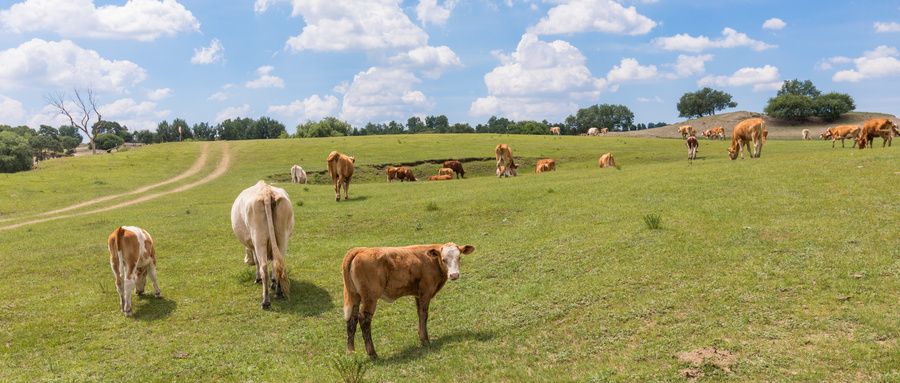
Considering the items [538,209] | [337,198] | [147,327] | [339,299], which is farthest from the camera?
[337,198]

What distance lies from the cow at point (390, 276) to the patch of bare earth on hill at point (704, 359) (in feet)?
10.3

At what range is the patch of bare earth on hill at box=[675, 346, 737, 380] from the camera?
5578mm

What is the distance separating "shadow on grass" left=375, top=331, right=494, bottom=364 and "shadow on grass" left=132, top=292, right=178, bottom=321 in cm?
536

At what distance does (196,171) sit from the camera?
46.2 meters

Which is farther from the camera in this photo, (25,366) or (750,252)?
(750,252)

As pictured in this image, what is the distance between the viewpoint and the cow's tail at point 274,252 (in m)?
9.31

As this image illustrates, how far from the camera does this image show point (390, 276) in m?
6.87

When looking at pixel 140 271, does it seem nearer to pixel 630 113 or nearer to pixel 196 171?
pixel 196 171

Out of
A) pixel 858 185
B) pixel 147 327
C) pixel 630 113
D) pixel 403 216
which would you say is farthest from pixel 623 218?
pixel 630 113

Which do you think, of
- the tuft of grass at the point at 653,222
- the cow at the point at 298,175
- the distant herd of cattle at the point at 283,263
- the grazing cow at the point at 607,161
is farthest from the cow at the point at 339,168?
the grazing cow at the point at 607,161

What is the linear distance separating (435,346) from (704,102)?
474 feet

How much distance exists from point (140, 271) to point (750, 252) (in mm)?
13510

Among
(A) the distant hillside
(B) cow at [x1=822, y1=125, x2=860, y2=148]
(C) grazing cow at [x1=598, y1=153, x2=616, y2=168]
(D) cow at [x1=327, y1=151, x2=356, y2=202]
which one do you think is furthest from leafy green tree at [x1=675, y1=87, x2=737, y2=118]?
(D) cow at [x1=327, y1=151, x2=356, y2=202]

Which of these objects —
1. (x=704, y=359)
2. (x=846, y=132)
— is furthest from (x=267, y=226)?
(x=846, y=132)
